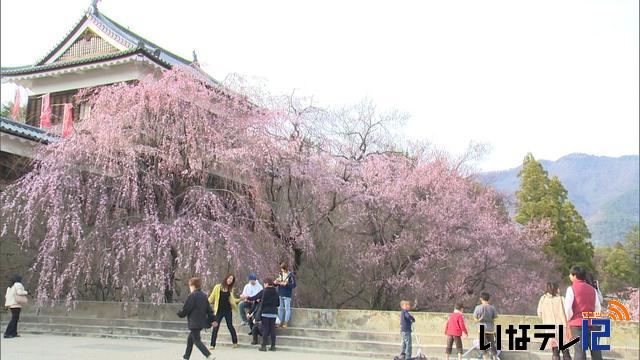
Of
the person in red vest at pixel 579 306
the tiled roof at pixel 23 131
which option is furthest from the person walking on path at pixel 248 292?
the tiled roof at pixel 23 131

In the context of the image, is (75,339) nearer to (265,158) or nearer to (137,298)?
(137,298)

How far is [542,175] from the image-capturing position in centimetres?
3475

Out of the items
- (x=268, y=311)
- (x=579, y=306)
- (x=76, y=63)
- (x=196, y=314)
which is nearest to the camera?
(x=579, y=306)

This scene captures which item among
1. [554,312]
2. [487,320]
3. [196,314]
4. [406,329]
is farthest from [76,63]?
[554,312]

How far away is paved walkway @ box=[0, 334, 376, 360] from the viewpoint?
10.3m

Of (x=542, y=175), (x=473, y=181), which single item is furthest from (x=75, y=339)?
(x=542, y=175)

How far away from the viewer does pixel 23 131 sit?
17.1m

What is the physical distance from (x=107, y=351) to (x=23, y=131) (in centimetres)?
922

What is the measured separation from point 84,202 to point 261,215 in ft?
16.2

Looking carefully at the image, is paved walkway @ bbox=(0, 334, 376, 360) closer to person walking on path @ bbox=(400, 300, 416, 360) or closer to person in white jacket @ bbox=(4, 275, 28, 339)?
person in white jacket @ bbox=(4, 275, 28, 339)

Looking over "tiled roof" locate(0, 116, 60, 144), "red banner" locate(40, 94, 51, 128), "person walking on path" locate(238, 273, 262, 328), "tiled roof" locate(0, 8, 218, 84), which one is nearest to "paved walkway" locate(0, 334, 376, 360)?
→ "person walking on path" locate(238, 273, 262, 328)

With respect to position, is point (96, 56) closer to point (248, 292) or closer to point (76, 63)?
point (76, 63)

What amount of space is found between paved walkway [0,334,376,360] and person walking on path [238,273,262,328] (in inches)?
Result: 36.2

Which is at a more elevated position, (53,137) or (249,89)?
(249,89)
